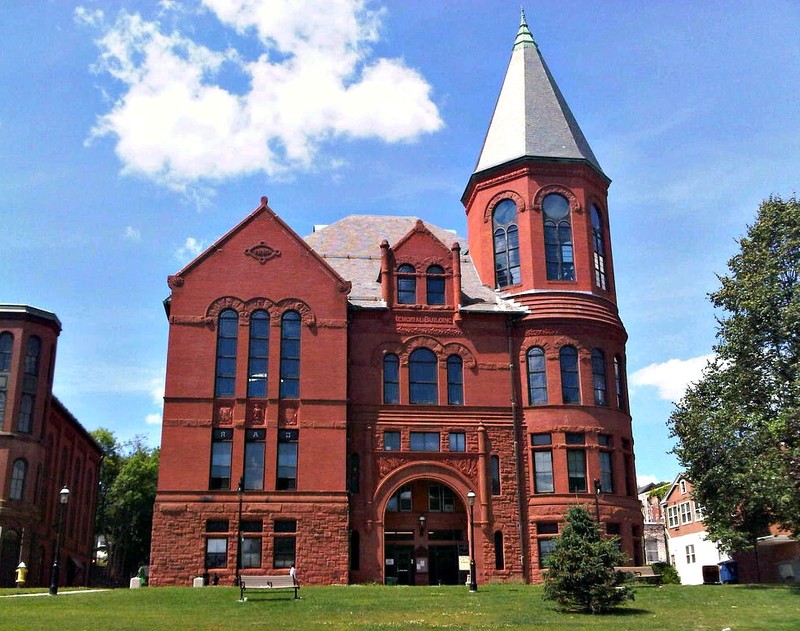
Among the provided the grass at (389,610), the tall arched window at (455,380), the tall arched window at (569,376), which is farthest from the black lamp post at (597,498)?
the grass at (389,610)

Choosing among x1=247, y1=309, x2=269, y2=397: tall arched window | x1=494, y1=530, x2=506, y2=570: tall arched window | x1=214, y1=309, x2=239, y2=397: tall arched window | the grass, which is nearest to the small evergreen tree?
the grass

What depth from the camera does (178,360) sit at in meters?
42.9

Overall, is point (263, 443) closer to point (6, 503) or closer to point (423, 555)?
point (423, 555)

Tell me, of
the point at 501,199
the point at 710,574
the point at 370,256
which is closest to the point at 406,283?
the point at 370,256

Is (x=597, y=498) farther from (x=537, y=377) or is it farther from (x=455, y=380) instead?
(x=455, y=380)

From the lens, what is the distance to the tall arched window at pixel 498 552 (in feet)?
140

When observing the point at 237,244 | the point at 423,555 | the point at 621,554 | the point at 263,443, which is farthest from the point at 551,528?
the point at 237,244

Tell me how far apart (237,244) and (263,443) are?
1030cm

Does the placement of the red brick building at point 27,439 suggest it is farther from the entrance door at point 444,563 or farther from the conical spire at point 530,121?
the conical spire at point 530,121

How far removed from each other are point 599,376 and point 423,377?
365 inches

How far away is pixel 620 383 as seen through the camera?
47.7 meters

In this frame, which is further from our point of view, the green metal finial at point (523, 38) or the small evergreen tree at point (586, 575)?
the green metal finial at point (523, 38)

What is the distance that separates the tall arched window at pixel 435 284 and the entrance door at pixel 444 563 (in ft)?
41.4

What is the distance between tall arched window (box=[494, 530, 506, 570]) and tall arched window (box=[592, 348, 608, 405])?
8514 millimetres
